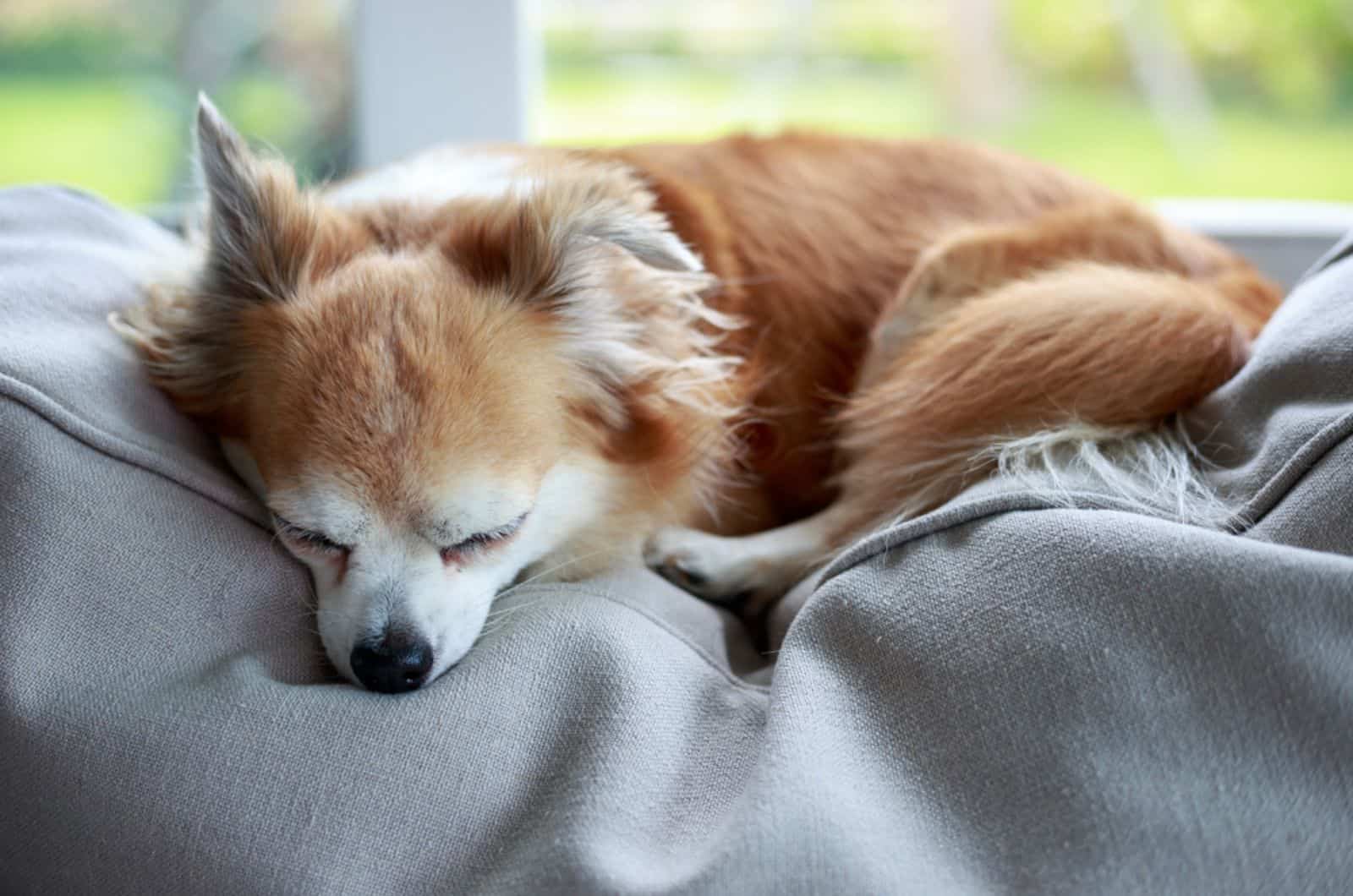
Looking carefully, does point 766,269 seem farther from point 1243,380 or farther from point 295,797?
point 295,797

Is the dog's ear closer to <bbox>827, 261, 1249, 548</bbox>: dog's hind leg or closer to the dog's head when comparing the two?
the dog's head

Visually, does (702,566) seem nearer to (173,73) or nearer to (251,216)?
(251,216)

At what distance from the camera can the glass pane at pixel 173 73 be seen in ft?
9.20

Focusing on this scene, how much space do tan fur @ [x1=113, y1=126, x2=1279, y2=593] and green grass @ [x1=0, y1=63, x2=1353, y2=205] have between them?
35 centimetres

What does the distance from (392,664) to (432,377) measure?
0.33 metres

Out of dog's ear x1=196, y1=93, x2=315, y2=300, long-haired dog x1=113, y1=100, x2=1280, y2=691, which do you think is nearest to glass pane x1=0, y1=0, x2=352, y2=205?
long-haired dog x1=113, y1=100, x2=1280, y2=691

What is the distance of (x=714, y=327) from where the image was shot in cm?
177

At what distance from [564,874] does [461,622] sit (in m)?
Answer: 0.39

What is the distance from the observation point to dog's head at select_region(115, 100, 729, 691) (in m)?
1.32

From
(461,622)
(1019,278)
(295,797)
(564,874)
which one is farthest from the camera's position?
(1019,278)

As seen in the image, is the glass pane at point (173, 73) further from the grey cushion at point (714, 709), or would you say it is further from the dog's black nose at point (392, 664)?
the dog's black nose at point (392, 664)

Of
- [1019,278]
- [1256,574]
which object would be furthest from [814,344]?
[1256,574]

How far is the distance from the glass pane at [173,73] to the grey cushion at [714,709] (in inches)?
61.1

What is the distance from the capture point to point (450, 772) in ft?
3.76
